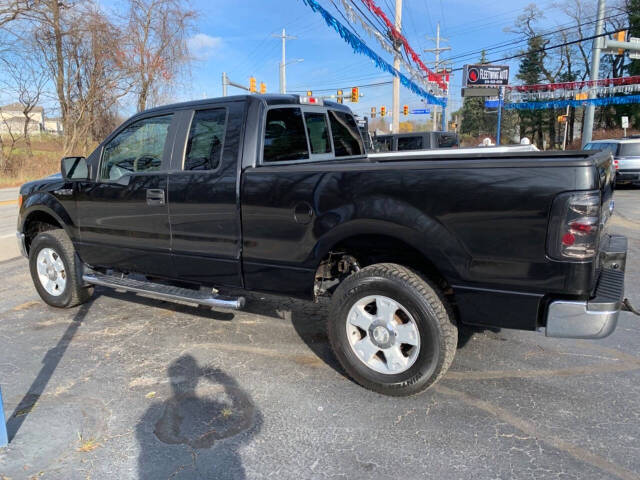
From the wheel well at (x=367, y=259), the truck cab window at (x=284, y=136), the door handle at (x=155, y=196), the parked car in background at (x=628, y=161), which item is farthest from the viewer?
the parked car in background at (x=628, y=161)

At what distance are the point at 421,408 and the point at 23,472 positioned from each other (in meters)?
2.28

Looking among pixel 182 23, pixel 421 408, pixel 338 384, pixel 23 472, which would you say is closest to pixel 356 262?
pixel 338 384

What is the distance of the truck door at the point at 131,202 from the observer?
412cm

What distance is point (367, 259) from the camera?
362 centimetres

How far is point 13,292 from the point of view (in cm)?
579

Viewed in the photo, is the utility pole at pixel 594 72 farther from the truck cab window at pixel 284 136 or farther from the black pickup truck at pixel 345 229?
the black pickup truck at pixel 345 229

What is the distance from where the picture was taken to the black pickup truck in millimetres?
2662

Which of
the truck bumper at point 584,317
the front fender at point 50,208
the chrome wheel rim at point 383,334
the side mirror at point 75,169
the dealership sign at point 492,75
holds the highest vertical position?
the dealership sign at point 492,75

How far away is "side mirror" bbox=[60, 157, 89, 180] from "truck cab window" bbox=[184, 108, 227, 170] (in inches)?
48.0

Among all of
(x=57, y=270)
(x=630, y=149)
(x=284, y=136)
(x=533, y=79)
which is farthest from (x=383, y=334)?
(x=533, y=79)

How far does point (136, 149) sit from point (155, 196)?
0.65 m

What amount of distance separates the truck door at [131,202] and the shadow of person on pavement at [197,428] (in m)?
1.21

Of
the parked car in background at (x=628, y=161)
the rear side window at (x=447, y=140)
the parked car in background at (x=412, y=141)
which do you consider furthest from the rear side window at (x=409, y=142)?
the parked car in background at (x=628, y=161)

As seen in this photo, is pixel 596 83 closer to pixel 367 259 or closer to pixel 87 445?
pixel 367 259
